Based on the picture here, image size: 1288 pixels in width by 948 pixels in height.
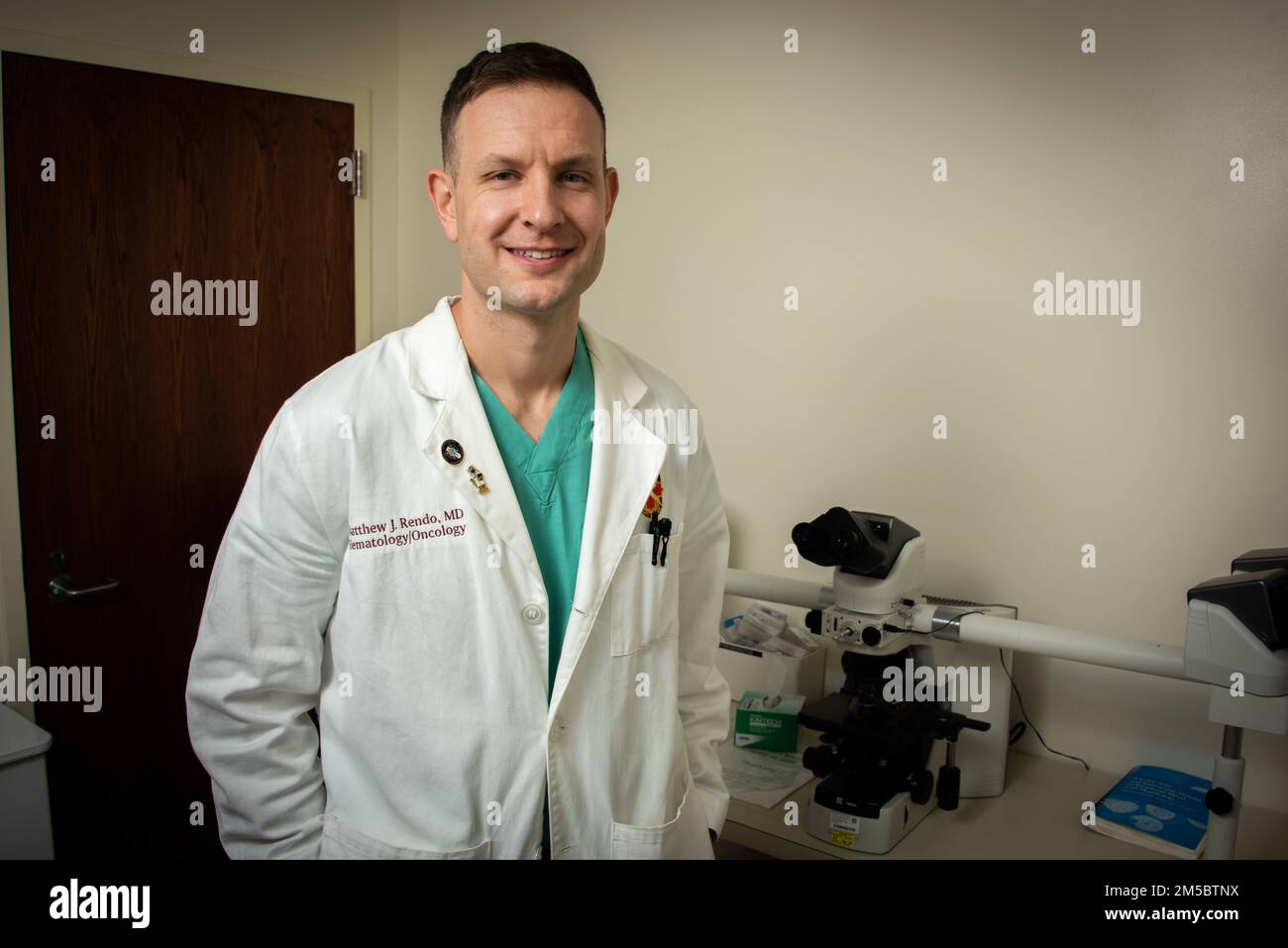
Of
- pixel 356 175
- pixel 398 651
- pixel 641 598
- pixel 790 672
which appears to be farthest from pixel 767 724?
pixel 356 175

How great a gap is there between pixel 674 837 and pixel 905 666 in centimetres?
64

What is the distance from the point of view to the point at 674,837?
50.6 inches

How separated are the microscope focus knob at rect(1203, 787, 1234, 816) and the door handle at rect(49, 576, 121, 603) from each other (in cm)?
247

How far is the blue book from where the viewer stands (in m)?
1.54

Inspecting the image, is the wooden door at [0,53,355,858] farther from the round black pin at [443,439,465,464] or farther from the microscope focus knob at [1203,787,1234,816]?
the microscope focus knob at [1203,787,1234,816]

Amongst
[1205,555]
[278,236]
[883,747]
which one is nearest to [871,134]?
[1205,555]

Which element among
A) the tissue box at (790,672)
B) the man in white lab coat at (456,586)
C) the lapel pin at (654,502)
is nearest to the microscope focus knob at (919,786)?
the tissue box at (790,672)

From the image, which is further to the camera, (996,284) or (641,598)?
(996,284)

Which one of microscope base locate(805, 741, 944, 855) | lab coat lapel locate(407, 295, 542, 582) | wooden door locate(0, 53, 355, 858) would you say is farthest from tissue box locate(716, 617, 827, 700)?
wooden door locate(0, 53, 355, 858)

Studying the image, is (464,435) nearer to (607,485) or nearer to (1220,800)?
(607,485)

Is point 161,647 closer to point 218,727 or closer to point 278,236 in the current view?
point 278,236

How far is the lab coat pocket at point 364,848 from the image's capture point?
1111 mm

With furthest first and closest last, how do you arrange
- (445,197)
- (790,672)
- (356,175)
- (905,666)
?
(356,175)
(790,672)
(905,666)
(445,197)
